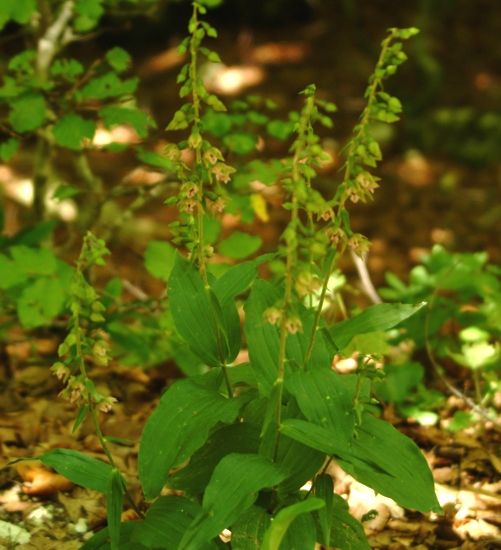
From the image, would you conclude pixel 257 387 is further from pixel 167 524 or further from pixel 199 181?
pixel 199 181

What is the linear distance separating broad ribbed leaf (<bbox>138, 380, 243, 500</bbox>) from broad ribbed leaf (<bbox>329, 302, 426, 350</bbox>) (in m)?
0.42

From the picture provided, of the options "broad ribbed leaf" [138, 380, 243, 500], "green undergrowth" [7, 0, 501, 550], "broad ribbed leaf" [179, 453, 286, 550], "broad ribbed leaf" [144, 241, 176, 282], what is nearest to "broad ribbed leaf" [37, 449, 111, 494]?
"green undergrowth" [7, 0, 501, 550]

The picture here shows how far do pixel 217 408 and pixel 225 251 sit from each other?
139 cm

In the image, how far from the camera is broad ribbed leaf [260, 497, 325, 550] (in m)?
1.63

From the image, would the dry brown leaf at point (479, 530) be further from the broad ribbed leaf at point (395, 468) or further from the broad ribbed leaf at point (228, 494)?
the broad ribbed leaf at point (228, 494)

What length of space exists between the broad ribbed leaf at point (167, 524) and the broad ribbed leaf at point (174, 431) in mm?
103

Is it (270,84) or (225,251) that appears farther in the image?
(270,84)

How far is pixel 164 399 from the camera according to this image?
6.39 ft

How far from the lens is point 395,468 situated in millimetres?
1902

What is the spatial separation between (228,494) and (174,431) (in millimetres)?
315

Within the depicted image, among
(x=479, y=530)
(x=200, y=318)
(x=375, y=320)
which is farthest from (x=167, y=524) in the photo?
(x=479, y=530)

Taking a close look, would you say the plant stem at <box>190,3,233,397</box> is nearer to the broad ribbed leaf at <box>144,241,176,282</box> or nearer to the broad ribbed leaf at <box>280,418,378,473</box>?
the broad ribbed leaf at <box>280,418,378,473</box>

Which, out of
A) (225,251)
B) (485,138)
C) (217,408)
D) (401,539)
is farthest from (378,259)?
(217,408)

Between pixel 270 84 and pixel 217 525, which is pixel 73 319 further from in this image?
pixel 270 84
